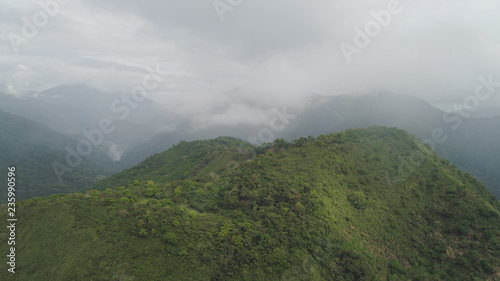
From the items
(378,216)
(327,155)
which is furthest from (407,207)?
(327,155)

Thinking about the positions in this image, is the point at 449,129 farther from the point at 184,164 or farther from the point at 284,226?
the point at 284,226

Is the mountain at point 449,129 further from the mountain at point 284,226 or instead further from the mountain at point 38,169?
the mountain at point 38,169

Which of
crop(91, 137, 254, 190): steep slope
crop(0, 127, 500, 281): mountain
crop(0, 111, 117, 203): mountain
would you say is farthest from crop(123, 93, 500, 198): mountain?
crop(0, 111, 117, 203): mountain

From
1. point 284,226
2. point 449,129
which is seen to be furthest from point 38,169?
point 449,129

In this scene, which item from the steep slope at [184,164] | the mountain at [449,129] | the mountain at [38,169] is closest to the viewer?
the steep slope at [184,164]

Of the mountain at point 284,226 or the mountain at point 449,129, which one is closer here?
the mountain at point 284,226

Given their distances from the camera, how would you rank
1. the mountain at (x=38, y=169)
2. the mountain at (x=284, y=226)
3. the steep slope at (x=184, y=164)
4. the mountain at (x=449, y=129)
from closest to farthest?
1. the mountain at (x=284, y=226)
2. the steep slope at (x=184, y=164)
3. the mountain at (x=449, y=129)
4. the mountain at (x=38, y=169)

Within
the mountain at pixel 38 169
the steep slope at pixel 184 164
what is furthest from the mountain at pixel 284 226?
the mountain at pixel 38 169

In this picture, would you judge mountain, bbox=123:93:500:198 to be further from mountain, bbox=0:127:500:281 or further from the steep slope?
the steep slope
